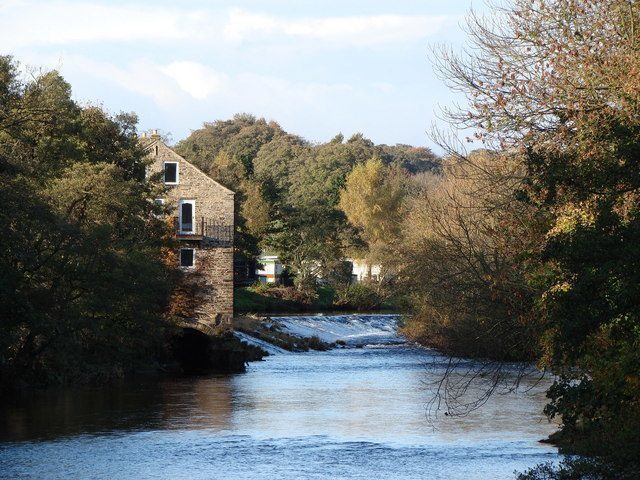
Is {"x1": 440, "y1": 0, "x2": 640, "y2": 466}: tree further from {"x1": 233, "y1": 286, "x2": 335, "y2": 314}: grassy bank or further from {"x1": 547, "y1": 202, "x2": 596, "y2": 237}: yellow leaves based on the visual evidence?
{"x1": 233, "y1": 286, "x2": 335, "y2": 314}: grassy bank

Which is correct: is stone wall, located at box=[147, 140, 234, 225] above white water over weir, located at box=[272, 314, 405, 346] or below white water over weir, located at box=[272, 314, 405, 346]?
above

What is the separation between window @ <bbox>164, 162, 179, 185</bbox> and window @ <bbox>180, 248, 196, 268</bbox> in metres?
4.12

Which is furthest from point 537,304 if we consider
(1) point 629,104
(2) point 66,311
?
(2) point 66,311

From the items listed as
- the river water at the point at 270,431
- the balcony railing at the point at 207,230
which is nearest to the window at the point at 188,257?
the balcony railing at the point at 207,230

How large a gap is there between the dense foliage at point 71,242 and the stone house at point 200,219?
4.50 metres

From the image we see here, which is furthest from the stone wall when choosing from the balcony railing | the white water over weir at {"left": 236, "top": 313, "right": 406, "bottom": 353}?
the white water over weir at {"left": 236, "top": 313, "right": 406, "bottom": 353}

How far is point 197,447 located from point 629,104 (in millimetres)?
14722

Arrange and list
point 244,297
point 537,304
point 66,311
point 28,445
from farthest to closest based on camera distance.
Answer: point 244,297 → point 66,311 → point 28,445 → point 537,304

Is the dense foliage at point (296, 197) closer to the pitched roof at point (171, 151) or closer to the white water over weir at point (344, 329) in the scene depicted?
the white water over weir at point (344, 329)

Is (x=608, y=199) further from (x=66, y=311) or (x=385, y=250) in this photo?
(x=385, y=250)

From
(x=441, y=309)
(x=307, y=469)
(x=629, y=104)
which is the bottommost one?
(x=307, y=469)

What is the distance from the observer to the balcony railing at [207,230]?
202 ft

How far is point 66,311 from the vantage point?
126ft

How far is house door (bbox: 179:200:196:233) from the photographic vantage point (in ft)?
204
